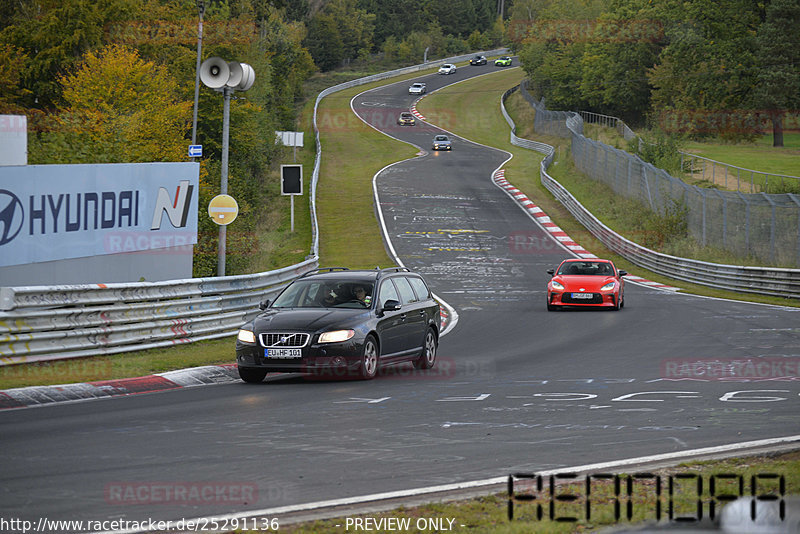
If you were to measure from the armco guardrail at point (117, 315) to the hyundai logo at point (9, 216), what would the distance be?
1686 millimetres

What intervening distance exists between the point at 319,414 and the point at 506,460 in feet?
10.4

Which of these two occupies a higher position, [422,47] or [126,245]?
[422,47]

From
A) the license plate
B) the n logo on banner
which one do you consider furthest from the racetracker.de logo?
the n logo on banner

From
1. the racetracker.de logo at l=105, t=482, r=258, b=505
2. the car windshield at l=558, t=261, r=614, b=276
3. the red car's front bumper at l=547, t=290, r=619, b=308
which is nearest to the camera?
the racetracker.de logo at l=105, t=482, r=258, b=505

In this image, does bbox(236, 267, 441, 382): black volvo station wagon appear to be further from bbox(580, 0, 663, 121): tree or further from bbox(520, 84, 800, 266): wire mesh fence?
bbox(580, 0, 663, 121): tree

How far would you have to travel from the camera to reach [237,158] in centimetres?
6253

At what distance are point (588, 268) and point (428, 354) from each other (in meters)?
12.2

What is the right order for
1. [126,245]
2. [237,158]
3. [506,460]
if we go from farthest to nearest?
[237,158]
[126,245]
[506,460]

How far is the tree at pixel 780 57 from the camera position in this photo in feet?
247

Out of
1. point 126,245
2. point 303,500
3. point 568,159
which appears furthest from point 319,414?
point 568,159

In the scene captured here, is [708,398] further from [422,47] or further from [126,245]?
[422,47]

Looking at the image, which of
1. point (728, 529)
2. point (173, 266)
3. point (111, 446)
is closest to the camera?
point (728, 529)

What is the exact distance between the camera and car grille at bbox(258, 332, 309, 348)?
13805mm

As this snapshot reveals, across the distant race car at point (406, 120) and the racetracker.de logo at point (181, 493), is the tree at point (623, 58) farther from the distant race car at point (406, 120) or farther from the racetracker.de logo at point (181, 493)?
the racetracker.de logo at point (181, 493)
